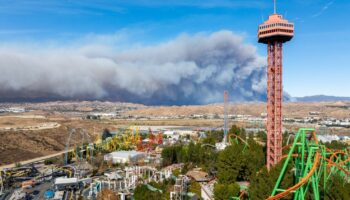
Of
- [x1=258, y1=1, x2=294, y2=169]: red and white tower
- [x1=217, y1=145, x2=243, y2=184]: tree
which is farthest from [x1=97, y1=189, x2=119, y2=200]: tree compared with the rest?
[x1=258, y1=1, x2=294, y2=169]: red and white tower

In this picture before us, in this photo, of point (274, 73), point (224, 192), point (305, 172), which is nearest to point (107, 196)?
point (224, 192)

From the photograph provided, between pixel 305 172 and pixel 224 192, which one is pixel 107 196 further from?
pixel 305 172

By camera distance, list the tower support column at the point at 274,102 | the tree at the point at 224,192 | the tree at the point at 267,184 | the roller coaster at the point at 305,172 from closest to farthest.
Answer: the roller coaster at the point at 305,172, the tree at the point at 267,184, the tree at the point at 224,192, the tower support column at the point at 274,102

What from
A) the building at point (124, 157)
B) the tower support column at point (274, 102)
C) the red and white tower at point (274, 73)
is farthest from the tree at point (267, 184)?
the building at point (124, 157)

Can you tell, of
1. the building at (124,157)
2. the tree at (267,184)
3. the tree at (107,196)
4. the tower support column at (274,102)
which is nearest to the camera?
the tree at (267,184)

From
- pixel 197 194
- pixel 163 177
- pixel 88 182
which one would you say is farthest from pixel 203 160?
pixel 88 182

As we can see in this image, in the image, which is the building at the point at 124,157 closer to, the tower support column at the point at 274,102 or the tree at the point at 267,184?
the tower support column at the point at 274,102

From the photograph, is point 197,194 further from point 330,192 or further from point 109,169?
point 109,169

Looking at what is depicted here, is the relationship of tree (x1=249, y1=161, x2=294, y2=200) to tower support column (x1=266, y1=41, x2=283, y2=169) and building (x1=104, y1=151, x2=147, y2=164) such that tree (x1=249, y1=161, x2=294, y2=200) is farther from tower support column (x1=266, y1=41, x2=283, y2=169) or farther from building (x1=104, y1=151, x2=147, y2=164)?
building (x1=104, y1=151, x2=147, y2=164)
